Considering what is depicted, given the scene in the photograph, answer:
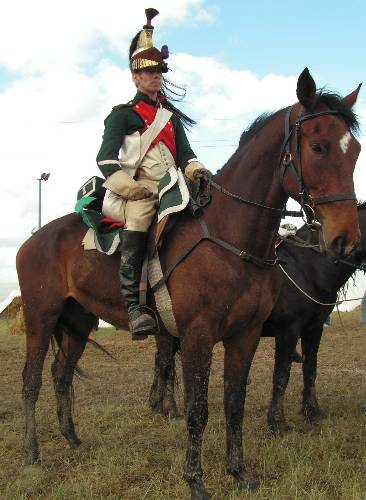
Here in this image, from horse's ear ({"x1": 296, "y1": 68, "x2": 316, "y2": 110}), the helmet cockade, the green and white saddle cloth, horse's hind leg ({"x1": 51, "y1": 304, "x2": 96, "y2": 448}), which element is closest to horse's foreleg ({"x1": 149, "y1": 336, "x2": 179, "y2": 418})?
horse's hind leg ({"x1": 51, "y1": 304, "x2": 96, "y2": 448})

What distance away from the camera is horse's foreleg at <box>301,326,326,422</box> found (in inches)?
244

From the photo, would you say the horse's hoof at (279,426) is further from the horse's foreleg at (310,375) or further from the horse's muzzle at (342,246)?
the horse's muzzle at (342,246)

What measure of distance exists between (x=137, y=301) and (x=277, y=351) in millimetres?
2454

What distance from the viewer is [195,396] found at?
386cm

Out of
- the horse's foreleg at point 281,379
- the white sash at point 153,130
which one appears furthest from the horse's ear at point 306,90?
the horse's foreleg at point 281,379

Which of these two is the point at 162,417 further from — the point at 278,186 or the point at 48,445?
the point at 278,186

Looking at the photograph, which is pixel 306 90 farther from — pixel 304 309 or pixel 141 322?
pixel 304 309

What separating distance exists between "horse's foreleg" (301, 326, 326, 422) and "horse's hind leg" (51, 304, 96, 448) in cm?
255

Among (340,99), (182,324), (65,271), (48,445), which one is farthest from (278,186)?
(48,445)

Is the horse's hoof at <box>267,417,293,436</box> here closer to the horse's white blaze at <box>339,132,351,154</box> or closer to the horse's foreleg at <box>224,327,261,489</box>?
the horse's foreleg at <box>224,327,261,489</box>

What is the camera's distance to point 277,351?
6.05 m

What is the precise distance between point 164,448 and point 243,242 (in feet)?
7.98

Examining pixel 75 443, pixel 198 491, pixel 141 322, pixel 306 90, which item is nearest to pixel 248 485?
pixel 198 491

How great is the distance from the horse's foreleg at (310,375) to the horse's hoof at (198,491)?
2.64m
